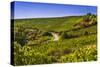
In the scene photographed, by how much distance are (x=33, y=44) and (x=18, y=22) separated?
0.33 metres

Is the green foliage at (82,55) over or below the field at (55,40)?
below

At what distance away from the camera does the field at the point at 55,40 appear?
2.64 m

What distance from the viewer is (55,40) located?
9.28 ft

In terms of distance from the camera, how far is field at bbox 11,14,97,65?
2645mm

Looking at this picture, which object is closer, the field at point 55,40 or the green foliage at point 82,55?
the field at point 55,40

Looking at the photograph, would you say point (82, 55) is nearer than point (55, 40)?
No

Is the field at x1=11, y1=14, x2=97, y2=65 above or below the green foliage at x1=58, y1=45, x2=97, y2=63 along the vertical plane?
above

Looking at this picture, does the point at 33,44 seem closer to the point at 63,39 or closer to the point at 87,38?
the point at 63,39

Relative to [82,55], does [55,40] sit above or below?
above

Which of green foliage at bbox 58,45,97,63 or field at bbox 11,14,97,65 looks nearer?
field at bbox 11,14,97,65

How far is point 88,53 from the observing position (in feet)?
9.97

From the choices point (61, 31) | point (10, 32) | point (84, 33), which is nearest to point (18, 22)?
point (10, 32)
